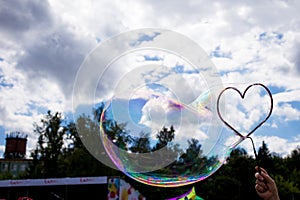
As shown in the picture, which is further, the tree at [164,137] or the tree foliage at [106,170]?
the tree foliage at [106,170]

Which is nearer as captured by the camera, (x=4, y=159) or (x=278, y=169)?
(x=278, y=169)

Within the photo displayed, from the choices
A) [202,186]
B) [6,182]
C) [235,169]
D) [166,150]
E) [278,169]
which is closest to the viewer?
[166,150]

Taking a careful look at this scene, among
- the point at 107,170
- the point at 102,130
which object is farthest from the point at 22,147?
the point at 102,130

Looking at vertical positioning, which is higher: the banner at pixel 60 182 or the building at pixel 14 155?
the building at pixel 14 155

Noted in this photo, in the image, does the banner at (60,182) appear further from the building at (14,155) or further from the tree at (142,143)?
the building at (14,155)

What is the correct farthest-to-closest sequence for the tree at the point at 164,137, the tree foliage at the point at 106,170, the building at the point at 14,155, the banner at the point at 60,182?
the building at the point at 14,155
the tree foliage at the point at 106,170
the banner at the point at 60,182
the tree at the point at 164,137

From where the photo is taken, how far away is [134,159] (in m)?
5.67

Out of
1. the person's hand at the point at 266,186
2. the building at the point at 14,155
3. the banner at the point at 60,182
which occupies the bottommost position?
the person's hand at the point at 266,186

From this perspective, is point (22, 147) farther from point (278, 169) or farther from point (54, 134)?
point (278, 169)

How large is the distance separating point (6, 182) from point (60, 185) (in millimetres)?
3521

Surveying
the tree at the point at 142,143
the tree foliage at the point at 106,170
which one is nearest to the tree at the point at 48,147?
the tree foliage at the point at 106,170

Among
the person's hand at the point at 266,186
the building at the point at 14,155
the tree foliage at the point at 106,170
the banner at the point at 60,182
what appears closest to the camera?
the person's hand at the point at 266,186

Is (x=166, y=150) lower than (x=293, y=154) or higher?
lower

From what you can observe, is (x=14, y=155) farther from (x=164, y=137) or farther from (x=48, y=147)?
(x=164, y=137)
